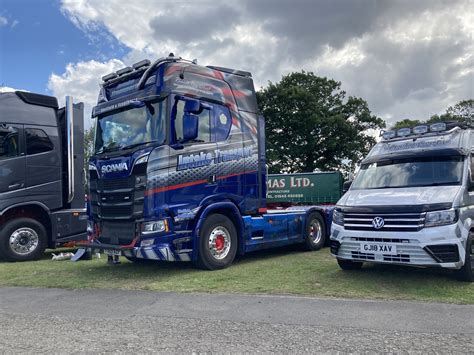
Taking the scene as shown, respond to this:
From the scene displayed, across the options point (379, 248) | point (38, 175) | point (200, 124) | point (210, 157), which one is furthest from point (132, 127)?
point (379, 248)

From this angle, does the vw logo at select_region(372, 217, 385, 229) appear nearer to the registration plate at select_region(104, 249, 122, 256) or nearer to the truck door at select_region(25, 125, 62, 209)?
the registration plate at select_region(104, 249, 122, 256)

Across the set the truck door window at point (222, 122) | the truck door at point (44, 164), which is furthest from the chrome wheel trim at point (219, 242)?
the truck door at point (44, 164)

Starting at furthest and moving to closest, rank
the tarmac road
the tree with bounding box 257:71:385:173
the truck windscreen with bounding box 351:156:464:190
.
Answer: the tree with bounding box 257:71:385:173 < the truck windscreen with bounding box 351:156:464:190 < the tarmac road

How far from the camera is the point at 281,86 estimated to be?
39.4 metres

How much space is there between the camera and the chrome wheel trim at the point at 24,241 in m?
10.9

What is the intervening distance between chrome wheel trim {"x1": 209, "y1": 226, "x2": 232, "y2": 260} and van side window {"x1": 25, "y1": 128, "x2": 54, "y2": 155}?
546 cm

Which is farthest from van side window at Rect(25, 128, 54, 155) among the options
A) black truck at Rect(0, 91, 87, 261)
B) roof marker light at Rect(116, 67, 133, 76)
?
roof marker light at Rect(116, 67, 133, 76)

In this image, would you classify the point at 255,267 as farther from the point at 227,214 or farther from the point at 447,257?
the point at 447,257

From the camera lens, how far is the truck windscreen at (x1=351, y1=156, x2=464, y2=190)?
24.7ft

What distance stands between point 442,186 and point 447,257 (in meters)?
1.26

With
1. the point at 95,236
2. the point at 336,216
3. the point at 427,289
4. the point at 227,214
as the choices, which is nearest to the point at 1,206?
the point at 95,236

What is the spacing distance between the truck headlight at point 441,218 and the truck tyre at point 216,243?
3.71 meters

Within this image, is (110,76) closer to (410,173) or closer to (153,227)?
(153,227)

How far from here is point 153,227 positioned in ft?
25.6
